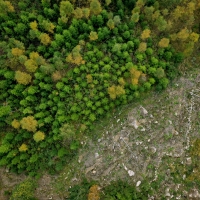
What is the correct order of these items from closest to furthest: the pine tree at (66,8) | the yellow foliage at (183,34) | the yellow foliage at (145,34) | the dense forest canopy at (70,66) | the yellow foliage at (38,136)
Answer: the yellow foliage at (38,136), the dense forest canopy at (70,66), the pine tree at (66,8), the yellow foliage at (145,34), the yellow foliage at (183,34)

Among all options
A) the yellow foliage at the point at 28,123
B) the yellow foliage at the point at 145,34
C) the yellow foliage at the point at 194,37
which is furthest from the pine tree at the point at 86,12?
the yellow foliage at the point at 28,123

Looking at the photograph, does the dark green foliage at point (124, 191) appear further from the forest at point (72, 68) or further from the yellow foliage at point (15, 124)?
the yellow foliage at point (15, 124)

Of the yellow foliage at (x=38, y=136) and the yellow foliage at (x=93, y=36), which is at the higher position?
the yellow foliage at (x=93, y=36)

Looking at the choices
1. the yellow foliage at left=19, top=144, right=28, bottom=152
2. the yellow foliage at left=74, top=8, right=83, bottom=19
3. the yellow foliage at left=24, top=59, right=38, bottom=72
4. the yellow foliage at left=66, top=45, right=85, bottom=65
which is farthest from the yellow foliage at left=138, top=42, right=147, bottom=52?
the yellow foliage at left=19, top=144, right=28, bottom=152

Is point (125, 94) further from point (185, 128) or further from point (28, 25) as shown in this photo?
point (28, 25)

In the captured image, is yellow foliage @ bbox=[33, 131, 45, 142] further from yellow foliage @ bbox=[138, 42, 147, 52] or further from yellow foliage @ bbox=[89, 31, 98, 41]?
yellow foliage @ bbox=[138, 42, 147, 52]

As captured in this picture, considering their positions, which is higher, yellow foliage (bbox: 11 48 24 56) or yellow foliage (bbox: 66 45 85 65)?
yellow foliage (bbox: 11 48 24 56)
